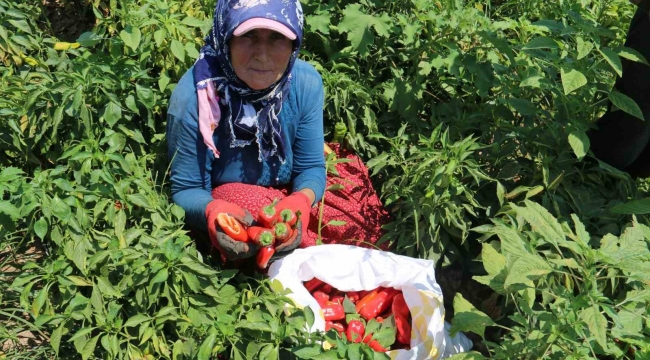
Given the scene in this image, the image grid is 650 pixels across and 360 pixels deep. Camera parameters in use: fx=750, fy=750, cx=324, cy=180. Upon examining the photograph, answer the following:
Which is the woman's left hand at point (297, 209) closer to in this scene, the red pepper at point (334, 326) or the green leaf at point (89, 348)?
the red pepper at point (334, 326)

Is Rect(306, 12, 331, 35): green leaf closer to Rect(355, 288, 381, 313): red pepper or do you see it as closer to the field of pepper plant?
the field of pepper plant

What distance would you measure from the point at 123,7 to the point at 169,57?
1.01 ft

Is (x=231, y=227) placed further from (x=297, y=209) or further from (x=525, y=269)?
(x=525, y=269)

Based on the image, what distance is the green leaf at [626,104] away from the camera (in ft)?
9.01

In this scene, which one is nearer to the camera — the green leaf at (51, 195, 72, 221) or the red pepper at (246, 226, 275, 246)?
the green leaf at (51, 195, 72, 221)

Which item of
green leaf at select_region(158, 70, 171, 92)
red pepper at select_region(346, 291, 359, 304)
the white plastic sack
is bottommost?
red pepper at select_region(346, 291, 359, 304)

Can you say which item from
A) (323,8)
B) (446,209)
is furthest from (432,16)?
(446,209)

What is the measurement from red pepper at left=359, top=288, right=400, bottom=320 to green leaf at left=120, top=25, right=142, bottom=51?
140 cm

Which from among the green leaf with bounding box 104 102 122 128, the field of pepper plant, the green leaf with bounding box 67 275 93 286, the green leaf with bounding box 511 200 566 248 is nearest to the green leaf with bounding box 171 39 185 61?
the field of pepper plant

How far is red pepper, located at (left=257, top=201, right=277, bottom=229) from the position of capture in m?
2.69

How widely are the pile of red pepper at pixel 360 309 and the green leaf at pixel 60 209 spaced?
1016 millimetres

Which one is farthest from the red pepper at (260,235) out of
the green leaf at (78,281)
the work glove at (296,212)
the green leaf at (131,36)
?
the green leaf at (131,36)

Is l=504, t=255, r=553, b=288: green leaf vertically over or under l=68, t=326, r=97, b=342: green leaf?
over

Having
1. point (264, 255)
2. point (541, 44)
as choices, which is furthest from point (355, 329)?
point (541, 44)
